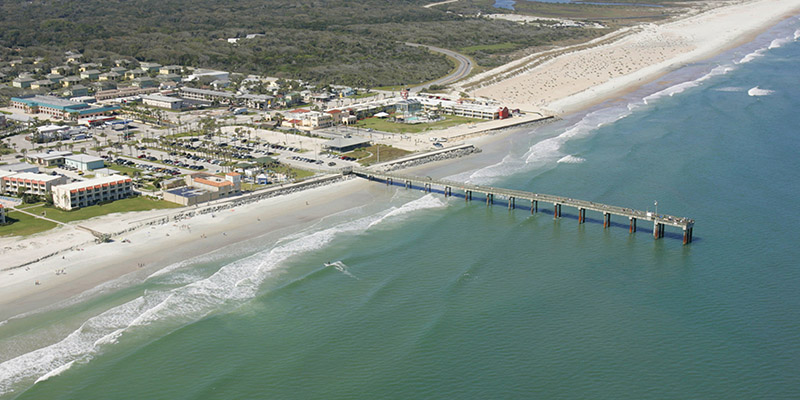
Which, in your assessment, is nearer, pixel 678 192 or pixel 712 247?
pixel 712 247

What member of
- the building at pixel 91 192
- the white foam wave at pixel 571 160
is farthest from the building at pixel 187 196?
the white foam wave at pixel 571 160

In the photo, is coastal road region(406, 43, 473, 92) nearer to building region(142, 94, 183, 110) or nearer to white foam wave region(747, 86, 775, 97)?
building region(142, 94, 183, 110)

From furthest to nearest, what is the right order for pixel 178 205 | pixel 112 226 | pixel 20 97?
pixel 20 97, pixel 178 205, pixel 112 226

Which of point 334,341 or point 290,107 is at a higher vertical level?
point 290,107

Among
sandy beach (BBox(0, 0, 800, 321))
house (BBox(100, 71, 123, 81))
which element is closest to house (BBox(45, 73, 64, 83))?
house (BBox(100, 71, 123, 81))

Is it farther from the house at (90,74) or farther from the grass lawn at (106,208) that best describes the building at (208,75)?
the grass lawn at (106,208)

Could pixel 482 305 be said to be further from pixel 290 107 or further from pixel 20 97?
pixel 20 97

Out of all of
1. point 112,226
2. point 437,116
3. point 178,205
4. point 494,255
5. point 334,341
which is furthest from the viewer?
point 437,116

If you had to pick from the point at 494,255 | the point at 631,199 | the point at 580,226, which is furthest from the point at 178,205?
the point at 631,199
